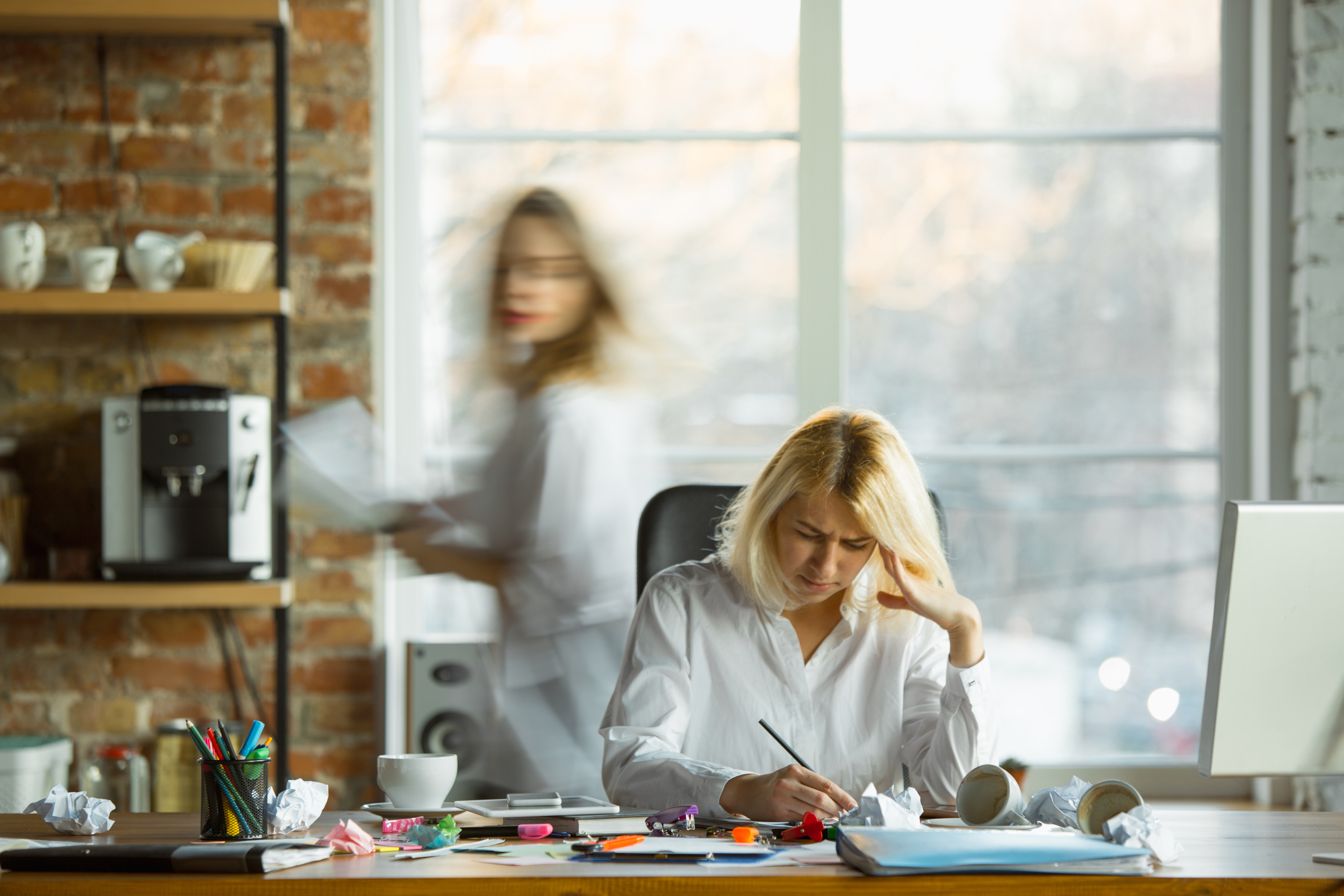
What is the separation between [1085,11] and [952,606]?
1.94 metres

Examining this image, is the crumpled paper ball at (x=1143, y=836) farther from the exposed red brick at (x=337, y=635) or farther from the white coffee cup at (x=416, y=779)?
the exposed red brick at (x=337, y=635)

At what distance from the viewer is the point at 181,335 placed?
268cm

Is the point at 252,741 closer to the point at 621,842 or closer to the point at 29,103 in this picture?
the point at 621,842

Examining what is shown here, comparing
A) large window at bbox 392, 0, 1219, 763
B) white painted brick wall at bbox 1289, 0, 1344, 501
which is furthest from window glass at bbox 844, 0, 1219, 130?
white painted brick wall at bbox 1289, 0, 1344, 501

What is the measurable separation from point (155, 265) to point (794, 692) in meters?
1.60

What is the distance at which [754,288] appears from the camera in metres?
2.89

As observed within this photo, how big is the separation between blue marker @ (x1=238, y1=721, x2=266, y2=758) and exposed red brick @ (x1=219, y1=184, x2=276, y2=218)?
68.4 inches

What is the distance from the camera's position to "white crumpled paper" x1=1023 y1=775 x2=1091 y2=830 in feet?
4.09

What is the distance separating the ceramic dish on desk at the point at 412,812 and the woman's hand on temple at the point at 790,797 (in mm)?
306

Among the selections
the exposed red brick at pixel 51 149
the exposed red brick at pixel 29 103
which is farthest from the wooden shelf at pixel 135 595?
the exposed red brick at pixel 29 103

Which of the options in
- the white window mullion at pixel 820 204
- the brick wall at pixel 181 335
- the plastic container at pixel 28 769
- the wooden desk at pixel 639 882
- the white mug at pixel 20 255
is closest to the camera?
the wooden desk at pixel 639 882

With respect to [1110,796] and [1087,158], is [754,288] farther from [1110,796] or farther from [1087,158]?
[1110,796]

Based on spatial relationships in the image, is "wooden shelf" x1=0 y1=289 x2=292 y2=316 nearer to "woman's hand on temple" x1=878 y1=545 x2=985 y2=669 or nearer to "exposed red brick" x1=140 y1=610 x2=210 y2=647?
"exposed red brick" x1=140 y1=610 x2=210 y2=647

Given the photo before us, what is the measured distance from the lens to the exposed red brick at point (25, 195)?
105 inches
